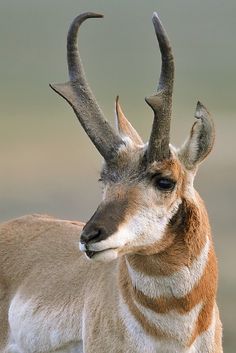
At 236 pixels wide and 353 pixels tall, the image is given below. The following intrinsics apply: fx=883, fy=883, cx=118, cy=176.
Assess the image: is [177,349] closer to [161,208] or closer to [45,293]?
[161,208]

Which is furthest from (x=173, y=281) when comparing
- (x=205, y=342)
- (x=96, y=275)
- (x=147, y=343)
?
(x=96, y=275)

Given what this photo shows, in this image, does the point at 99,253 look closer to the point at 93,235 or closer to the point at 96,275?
the point at 93,235

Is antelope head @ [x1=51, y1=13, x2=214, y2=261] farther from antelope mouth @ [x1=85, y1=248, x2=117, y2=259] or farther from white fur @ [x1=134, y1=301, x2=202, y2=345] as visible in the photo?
white fur @ [x1=134, y1=301, x2=202, y2=345]

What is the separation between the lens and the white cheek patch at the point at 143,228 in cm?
824

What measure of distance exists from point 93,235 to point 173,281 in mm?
1392

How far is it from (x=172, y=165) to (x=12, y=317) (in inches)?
170

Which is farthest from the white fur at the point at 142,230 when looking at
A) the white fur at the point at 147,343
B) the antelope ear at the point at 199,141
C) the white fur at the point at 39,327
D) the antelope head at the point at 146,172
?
the white fur at the point at 39,327

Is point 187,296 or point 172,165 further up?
point 172,165

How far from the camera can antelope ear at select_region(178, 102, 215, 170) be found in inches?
356

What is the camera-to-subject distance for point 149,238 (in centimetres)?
867

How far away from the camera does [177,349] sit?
938 centimetres

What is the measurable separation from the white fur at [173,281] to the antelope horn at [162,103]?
3.80ft

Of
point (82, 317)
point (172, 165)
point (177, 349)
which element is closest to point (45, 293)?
point (82, 317)

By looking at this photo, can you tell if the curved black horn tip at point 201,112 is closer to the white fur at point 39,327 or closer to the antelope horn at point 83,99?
the antelope horn at point 83,99
